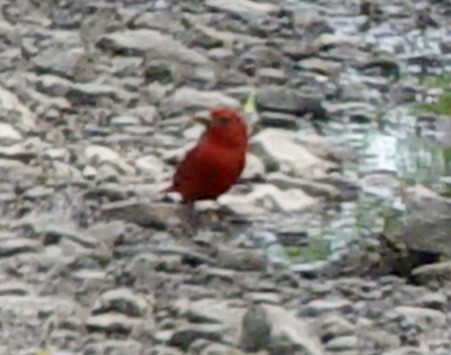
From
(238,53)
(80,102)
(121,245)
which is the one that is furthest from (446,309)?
(238,53)

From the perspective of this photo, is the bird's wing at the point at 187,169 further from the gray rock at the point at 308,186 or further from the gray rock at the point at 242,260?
the gray rock at the point at 308,186

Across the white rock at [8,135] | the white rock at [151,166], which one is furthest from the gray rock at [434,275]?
the white rock at [8,135]

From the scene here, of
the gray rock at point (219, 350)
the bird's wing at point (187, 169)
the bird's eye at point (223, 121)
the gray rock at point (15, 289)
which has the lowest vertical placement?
the gray rock at point (15, 289)

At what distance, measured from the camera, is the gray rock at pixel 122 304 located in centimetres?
542

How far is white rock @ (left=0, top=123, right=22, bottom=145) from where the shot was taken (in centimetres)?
691

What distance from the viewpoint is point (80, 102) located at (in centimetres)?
Answer: 758

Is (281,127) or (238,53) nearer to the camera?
(281,127)

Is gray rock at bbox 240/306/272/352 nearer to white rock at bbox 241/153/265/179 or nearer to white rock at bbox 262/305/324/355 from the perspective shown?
white rock at bbox 262/305/324/355

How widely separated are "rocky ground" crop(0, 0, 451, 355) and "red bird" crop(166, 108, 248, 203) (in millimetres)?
116

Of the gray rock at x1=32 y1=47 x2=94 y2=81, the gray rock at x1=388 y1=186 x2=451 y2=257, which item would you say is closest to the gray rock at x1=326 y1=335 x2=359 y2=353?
the gray rock at x1=388 y1=186 x2=451 y2=257

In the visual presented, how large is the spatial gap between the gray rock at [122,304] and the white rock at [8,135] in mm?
1492

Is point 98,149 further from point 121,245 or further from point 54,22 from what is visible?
point 54,22

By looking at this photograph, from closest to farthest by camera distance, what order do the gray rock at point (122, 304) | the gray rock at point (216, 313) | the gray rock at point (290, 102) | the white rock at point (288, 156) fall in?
the gray rock at point (216, 313)
the gray rock at point (122, 304)
the white rock at point (288, 156)
the gray rock at point (290, 102)

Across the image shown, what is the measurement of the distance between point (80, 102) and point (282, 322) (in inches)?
103
